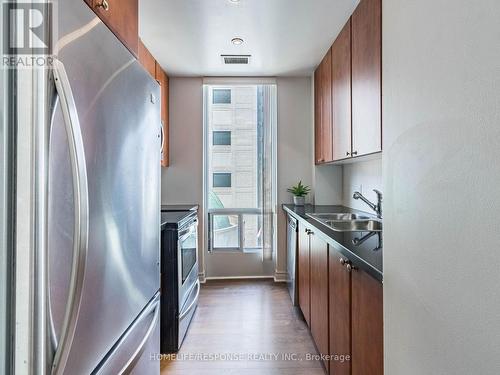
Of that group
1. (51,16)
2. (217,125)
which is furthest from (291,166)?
(51,16)

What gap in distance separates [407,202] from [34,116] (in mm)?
925

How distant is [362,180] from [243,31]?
1.72 meters

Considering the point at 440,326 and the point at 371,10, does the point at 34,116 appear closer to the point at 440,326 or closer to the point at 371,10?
the point at 440,326

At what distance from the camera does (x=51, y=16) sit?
0.62 m

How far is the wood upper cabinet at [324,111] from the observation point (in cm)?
271

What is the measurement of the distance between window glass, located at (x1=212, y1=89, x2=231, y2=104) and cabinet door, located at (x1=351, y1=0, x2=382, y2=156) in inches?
74.2

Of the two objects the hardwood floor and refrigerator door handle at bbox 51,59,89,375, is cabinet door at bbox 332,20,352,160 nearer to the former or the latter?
the hardwood floor

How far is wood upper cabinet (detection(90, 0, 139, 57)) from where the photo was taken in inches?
41.1

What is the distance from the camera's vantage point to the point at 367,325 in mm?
1112

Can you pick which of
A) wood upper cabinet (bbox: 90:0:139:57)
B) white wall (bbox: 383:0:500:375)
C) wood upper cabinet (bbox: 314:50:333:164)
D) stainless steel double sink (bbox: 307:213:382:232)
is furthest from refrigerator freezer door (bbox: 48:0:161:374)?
wood upper cabinet (bbox: 314:50:333:164)

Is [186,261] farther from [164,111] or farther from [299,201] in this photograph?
[164,111]

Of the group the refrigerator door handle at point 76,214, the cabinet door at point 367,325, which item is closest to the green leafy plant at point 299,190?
the cabinet door at point 367,325

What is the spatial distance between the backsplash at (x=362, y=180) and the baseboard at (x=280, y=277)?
3.75 feet

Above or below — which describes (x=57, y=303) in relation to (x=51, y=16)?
below
